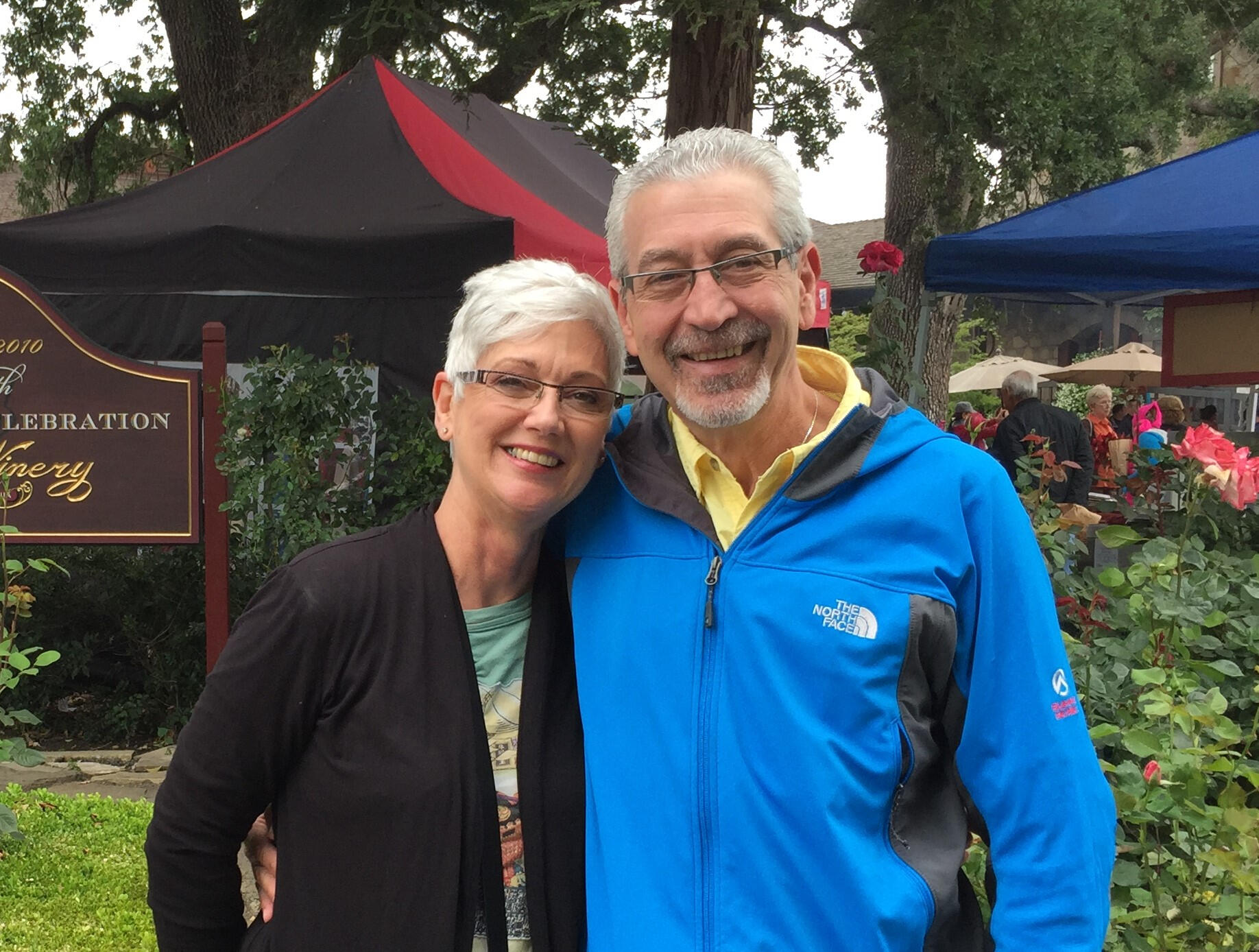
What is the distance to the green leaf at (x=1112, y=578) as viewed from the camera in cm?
278

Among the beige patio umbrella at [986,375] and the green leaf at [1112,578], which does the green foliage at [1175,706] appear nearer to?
the green leaf at [1112,578]

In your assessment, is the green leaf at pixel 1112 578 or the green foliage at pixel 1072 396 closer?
the green leaf at pixel 1112 578

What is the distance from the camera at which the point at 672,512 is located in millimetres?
1737

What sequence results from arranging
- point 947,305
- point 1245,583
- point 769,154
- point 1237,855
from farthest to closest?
point 947,305 < point 1245,583 < point 1237,855 < point 769,154

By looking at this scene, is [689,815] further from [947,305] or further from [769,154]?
[947,305]

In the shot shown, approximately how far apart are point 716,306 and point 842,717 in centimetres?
65

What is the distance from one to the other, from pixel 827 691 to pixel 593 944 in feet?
1.71

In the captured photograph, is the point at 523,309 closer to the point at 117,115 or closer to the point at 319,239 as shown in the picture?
the point at 319,239

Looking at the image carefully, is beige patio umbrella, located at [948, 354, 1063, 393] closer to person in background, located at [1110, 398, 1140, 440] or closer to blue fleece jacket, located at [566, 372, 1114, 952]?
person in background, located at [1110, 398, 1140, 440]

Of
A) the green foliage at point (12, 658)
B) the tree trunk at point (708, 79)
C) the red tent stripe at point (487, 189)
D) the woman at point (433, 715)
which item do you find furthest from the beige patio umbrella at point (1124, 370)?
the woman at point (433, 715)

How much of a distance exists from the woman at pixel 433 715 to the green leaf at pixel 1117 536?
5.71 feet

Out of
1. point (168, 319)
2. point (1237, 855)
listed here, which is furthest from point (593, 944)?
point (168, 319)

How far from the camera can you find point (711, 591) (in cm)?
163

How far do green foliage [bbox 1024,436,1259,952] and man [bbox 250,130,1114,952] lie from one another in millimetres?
697
